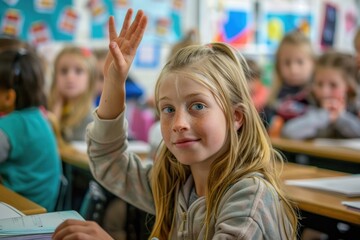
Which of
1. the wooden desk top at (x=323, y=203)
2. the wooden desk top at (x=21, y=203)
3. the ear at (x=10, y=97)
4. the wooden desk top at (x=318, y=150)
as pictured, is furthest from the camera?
the wooden desk top at (x=318, y=150)

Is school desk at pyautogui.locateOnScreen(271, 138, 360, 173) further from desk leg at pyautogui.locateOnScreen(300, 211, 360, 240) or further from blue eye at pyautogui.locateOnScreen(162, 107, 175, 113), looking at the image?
blue eye at pyautogui.locateOnScreen(162, 107, 175, 113)

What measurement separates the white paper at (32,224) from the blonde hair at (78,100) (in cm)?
243

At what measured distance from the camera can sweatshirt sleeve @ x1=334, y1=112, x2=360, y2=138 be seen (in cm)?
354

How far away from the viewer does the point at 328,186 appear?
190 cm

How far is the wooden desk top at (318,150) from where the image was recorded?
2830 mm

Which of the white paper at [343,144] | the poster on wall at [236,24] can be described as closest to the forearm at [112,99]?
the white paper at [343,144]

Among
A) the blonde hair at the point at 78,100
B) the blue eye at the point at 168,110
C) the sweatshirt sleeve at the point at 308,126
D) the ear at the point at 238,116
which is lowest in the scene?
the sweatshirt sleeve at the point at 308,126

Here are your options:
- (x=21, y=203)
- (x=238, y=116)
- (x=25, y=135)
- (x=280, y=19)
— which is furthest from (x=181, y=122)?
(x=280, y=19)

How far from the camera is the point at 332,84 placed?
3.78 metres

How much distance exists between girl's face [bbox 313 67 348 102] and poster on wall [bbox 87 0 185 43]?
167 centimetres

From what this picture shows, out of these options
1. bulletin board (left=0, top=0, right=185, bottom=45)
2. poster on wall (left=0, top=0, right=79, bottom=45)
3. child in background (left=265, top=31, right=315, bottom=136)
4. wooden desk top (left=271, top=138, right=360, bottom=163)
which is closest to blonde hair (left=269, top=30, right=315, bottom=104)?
child in background (left=265, top=31, right=315, bottom=136)

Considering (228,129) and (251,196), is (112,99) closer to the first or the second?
(228,129)

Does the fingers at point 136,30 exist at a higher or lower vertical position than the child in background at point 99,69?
higher

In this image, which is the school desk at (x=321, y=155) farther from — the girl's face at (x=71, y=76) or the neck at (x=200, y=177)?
the neck at (x=200, y=177)
